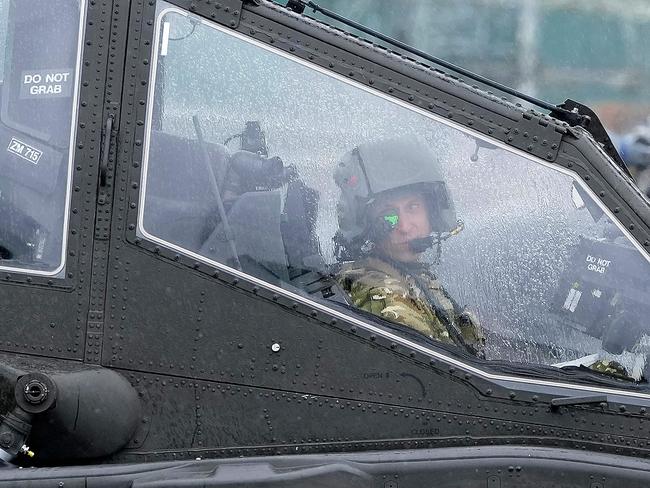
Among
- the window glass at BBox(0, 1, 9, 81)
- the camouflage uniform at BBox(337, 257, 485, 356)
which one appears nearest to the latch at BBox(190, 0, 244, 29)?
the window glass at BBox(0, 1, 9, 81)

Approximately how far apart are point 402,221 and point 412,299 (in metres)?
0.28

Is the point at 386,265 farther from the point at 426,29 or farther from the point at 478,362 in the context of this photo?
the point at 426,29

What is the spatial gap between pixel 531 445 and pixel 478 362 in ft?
1.10

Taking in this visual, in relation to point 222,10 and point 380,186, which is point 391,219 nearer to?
point 380,186

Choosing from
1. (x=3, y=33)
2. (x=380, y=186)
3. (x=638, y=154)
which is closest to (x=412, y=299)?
(x=380, y=186)

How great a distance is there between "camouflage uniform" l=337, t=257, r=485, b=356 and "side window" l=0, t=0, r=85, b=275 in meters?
1.03

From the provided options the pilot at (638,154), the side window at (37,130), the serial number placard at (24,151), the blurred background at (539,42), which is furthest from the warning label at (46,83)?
the blurred background at (539,42)

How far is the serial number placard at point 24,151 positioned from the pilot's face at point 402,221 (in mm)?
1191

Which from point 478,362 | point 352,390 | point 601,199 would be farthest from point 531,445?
point 601,199

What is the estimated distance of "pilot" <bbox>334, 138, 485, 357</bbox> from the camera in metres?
4.25

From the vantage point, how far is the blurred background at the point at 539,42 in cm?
1263

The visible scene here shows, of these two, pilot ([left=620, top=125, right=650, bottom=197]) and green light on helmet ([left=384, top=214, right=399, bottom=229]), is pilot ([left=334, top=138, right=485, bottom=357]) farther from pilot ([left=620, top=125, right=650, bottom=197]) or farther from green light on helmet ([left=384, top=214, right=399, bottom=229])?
pilot ([left=620, top=125, right=650, bottom=197])

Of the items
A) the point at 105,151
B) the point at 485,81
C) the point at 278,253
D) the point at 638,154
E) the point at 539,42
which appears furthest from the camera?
the point at 539,42

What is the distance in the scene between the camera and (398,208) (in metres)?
4.27
